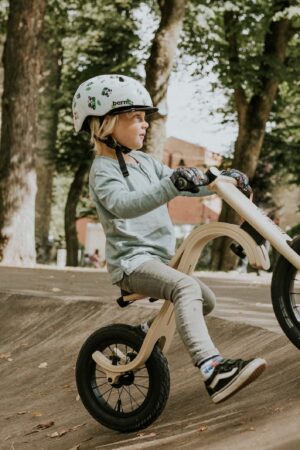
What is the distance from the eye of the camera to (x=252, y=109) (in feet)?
79.7

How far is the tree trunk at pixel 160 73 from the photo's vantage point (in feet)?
58.7

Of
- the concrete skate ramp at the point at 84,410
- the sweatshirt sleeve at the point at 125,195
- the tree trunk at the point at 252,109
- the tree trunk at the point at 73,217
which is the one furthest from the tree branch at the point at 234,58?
the sweatshirt sleeve at the point at 125,195

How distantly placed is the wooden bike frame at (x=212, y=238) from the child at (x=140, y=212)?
12 cm

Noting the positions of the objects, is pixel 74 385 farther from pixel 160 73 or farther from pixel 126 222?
pixel 160 73

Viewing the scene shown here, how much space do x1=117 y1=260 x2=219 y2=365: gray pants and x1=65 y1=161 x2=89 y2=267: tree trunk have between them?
26.2m

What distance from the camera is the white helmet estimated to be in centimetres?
515

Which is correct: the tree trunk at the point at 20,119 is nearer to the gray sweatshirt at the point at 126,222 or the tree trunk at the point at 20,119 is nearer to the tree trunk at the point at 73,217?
the gray sweatshirt at the point at 126,222

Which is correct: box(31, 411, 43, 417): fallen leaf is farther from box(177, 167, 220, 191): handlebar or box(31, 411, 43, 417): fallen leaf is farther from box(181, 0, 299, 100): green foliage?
box(181, 0, 299, 100): green foliage

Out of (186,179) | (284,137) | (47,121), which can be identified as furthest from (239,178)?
(284,137)

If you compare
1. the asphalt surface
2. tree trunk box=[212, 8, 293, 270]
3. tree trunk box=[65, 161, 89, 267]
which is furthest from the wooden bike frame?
tree trunk box=[65, 161, 89, 267]

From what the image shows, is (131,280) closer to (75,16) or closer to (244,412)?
(244,412)

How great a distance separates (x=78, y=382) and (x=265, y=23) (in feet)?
60.9

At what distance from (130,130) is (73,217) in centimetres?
2698

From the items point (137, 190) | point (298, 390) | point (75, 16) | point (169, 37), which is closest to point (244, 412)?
point (298, 390)
